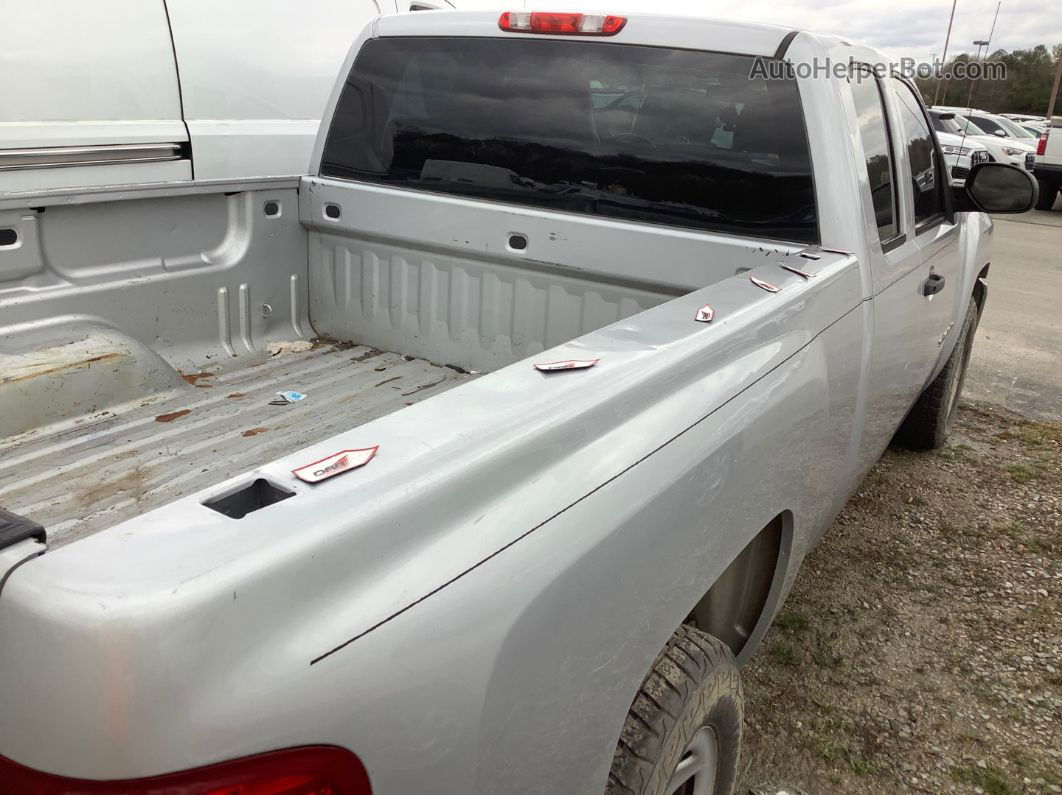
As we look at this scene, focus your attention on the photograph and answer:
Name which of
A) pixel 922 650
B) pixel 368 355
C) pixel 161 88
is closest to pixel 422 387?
pixel 368 355

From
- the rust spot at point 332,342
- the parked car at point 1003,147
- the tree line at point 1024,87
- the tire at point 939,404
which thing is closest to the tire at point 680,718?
the rust spot at point 332,342

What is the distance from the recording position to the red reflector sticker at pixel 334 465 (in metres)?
1.17

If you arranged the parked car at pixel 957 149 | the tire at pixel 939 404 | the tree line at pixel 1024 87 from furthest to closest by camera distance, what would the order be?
the tree line at pixel 1024 87 < the parked car at pixel 957 149 < the tire at pixel 939 404

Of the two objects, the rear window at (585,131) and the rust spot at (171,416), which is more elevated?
the rear window at (585,131)

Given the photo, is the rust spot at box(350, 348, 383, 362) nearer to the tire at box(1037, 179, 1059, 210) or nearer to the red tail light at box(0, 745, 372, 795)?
the red tail light at box(0, 745, 372, 795)

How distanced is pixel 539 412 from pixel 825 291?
1.16 m

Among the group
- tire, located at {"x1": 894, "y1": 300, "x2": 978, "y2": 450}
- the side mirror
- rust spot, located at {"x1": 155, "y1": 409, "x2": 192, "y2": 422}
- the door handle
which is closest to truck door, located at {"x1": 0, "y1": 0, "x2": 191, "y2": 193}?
rust spot, located at {"x1": 155, "y1": 409, "x2": 192, "y2": 422}

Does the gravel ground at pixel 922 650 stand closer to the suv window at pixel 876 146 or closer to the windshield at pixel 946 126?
the suv window at pixel 876 146

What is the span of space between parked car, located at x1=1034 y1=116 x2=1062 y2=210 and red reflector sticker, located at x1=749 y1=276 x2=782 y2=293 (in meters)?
16.4

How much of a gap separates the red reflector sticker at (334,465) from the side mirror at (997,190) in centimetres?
318

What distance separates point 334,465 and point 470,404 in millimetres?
275

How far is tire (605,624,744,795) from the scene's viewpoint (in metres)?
1.66

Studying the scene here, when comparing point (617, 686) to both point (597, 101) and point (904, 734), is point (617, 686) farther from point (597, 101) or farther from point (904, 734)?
point (597, 101)

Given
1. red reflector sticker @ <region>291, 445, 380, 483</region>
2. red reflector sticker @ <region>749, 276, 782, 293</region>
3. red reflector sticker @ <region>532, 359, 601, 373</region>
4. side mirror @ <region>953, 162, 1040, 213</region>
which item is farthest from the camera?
side mirror @ <region>953, 162, 1040, 213</region>
